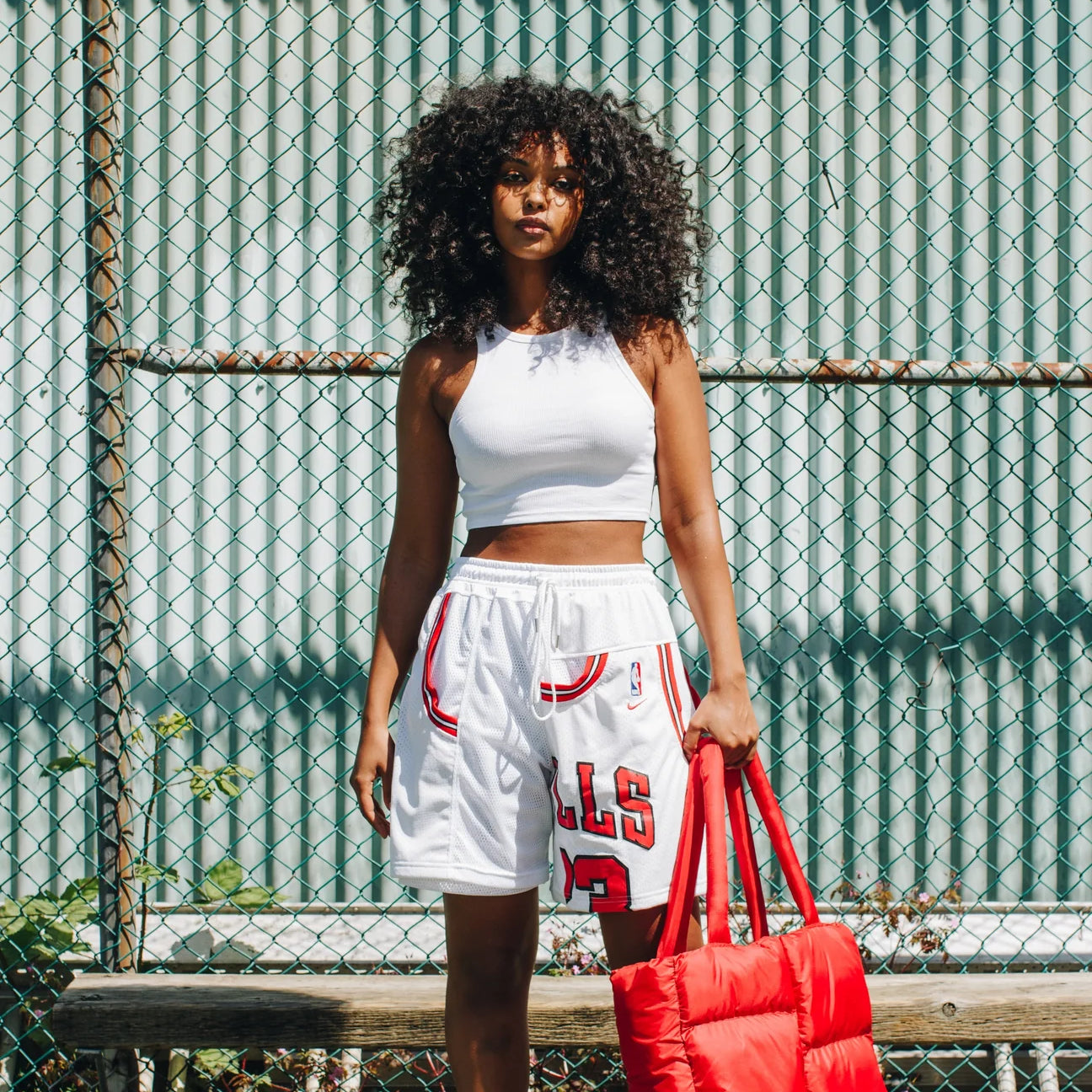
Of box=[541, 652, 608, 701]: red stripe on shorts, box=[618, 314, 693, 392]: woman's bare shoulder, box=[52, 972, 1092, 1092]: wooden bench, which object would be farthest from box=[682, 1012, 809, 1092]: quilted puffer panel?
box=[618, 314, 693, 392]: woman's bare shoulder

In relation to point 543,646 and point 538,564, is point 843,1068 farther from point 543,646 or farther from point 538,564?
point 538,564

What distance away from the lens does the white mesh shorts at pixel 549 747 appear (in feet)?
5.78

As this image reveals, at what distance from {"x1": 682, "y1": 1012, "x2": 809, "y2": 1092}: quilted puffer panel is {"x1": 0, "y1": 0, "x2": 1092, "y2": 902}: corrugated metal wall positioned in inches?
62.0

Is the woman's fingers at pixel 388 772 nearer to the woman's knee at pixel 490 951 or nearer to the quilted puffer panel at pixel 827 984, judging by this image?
the woman's knee at pixel 490 951

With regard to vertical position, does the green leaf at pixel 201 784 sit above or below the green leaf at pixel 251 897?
above

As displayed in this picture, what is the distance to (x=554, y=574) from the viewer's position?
1.83 metres

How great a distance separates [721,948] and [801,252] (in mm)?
2140

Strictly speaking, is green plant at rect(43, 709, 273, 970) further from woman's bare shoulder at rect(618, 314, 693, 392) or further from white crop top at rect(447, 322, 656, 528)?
woman's bare shoulder at rect(618, 314, 693, 392)

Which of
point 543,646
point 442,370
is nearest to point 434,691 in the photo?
point 543,646

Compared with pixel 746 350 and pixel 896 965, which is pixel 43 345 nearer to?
pixel 746 350

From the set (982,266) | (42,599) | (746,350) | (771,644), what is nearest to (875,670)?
(771,644)

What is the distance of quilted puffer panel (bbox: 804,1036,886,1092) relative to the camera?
1.61 m

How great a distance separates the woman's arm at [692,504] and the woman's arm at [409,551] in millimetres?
389

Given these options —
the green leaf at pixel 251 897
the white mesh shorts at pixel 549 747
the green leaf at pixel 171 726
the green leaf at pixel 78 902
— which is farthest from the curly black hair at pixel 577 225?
the green leaf at pixel 78 902
